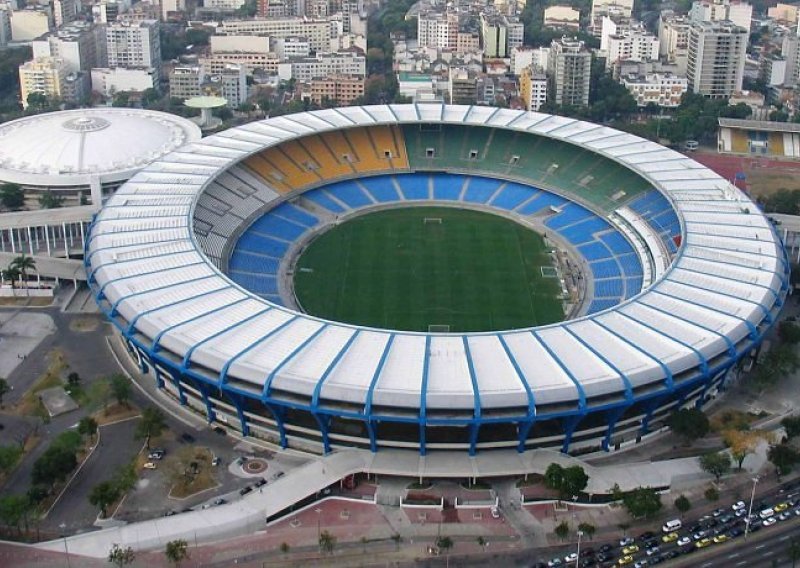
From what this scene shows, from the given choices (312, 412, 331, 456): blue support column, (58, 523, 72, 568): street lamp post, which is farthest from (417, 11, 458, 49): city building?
(58, 523, 72, 568): street lamp post

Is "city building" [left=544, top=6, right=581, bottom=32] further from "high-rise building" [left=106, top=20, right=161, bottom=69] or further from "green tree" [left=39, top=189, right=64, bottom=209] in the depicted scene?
"green tree" [left=39, top=189, right=64, bottom=209]

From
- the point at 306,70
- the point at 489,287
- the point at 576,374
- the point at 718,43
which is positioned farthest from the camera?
the point at 306,70

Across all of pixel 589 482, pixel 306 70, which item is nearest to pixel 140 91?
pixel 306 70

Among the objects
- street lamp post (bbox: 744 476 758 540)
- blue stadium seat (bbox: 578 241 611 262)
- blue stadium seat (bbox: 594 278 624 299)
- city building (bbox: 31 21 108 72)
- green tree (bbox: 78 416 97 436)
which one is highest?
city building (bbox: 31 21 108 72)

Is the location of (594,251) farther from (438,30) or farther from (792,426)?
(438,30)

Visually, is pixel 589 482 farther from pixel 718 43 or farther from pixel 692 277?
pixel 718 43

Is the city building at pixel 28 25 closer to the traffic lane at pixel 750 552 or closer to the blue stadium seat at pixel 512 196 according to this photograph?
the blue stadium seat at pixel 512 196
